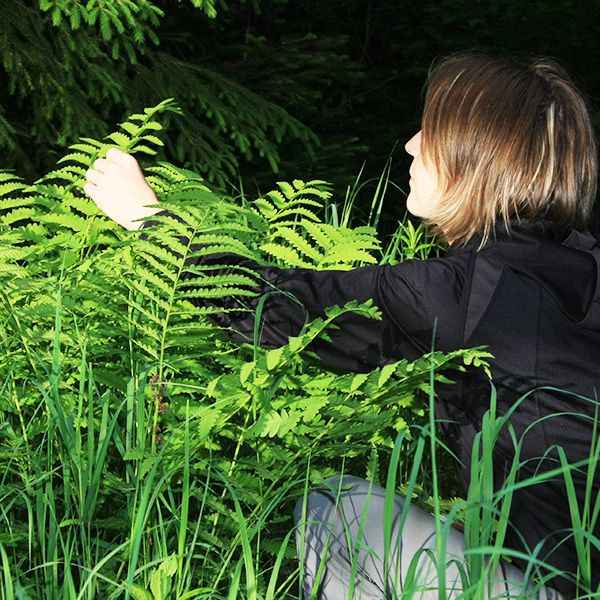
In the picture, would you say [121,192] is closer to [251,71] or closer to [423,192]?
[423,192]

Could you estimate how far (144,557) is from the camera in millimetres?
1970

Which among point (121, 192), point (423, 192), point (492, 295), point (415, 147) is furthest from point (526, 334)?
point (121, 192)

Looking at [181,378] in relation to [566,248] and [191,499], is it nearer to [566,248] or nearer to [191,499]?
[191,499]

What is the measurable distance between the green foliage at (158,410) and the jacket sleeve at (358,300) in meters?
0.04

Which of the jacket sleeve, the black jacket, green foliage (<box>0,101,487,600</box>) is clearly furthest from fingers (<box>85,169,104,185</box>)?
the black jacket

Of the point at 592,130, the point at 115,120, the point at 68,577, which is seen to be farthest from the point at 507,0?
the point at 68,577

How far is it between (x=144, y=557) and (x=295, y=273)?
68cm

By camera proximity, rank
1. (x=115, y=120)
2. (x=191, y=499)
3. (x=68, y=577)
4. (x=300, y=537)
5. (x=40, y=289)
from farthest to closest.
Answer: (x=115, y=120), (x=191, y=499), (x=40, y=289), (x=300, y=537), (x=68, y=577)

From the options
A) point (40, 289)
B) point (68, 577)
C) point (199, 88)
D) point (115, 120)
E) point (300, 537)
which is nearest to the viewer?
point (68, 577)

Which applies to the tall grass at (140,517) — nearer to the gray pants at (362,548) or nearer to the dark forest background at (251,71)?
the gray pants at (362,548)

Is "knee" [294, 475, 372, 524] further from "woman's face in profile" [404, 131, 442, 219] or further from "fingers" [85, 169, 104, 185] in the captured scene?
"fingers" [85, 169, 104, 185]

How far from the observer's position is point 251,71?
5.05 metres

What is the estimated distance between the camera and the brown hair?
2.15 m

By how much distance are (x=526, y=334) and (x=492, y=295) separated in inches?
3.9
